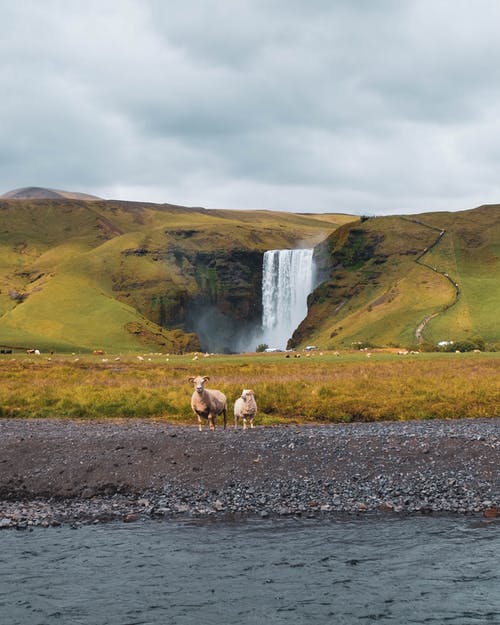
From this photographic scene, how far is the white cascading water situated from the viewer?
586 feet

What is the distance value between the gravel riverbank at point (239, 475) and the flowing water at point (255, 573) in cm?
142

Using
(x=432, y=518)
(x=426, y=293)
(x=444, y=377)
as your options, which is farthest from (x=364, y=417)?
(x=426, y=293)

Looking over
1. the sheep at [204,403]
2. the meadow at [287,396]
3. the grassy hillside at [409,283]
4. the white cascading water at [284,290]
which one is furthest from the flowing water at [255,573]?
the white cascading water at [284,290]

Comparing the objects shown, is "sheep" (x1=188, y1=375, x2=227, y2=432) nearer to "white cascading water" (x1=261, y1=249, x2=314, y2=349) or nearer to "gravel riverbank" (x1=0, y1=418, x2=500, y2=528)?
"gravel riverbank" (x1=0, y1=418, x2=500, y2=528)

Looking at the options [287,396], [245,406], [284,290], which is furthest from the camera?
[284,290]

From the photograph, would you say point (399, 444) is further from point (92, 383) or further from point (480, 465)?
point (92, 383)

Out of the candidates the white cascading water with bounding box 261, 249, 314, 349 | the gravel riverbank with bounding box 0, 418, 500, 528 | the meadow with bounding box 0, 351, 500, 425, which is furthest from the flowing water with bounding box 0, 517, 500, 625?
the white cascading water with bounding box 261, 249, 314, 349

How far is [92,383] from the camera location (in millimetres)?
51594

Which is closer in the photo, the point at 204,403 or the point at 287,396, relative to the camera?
the point at 204,403

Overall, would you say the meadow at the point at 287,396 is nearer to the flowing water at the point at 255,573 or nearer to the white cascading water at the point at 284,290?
the flowing water at the point at 255,573

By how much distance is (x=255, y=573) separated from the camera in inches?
639

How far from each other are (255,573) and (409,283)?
145 metres

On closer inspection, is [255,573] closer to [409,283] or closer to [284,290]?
[409,283]

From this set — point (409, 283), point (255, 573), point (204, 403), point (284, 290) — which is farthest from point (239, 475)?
point (284, 290)
